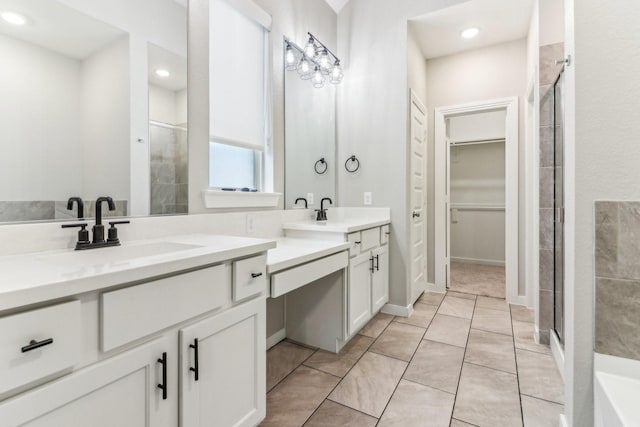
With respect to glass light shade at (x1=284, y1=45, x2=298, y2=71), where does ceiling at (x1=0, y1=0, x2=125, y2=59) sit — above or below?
below

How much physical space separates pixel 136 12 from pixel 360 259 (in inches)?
74.5

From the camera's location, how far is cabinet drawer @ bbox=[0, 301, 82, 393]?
0.64 m

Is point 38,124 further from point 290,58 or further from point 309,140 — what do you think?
point 309,140

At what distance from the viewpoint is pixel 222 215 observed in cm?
179

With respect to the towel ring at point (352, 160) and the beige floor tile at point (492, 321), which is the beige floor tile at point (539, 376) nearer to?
the beige floor tile at point (492, 321)

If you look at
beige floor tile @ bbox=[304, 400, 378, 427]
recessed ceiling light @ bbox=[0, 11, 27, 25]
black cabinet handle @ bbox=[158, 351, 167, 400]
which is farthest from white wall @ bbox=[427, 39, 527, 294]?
recessed ceiling light @ bbox=[0, 11, 27, 25]

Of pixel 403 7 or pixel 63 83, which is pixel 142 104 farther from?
pixel 403 7

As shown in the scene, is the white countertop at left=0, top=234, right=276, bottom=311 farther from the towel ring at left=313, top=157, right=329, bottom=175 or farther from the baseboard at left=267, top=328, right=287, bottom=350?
the towel ring at left=313, top=157, right=329, bottom=175

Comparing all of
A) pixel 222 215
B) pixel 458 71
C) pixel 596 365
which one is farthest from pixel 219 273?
pixel 458 71

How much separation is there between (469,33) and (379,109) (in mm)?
1224

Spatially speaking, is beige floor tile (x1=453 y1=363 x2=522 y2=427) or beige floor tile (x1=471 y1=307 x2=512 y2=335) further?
beige floor tile (x1=471 y1=307 x2=512 y2=335)

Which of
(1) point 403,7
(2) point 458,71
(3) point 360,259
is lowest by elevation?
(3) point 360,259

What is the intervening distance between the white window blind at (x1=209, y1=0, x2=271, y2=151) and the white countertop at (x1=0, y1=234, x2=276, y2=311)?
0.80 m

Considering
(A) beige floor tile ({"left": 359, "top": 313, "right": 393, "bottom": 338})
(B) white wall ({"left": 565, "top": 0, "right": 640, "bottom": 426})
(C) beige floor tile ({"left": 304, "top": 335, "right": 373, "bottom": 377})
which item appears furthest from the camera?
(A) beige floor tile ({"left": 359, "top": 313, "right": 393, "bottom": 338})
